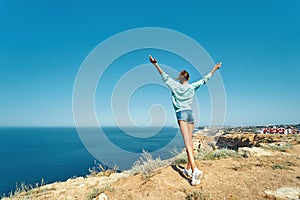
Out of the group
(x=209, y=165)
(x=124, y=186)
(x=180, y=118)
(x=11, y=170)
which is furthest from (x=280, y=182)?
(x=11, y=170)

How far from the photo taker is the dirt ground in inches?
123

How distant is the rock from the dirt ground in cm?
8

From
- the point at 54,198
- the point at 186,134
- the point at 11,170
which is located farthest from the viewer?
the point at 11,170

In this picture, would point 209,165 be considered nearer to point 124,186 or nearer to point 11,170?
point 124,186

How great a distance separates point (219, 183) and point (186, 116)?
1.34 meters

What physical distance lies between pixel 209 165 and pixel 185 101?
6.47ft

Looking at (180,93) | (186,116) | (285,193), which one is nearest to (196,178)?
(186,116)

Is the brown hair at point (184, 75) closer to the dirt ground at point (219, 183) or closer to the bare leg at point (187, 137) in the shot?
the bare leg at point (187, 137)

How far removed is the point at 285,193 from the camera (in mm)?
3018

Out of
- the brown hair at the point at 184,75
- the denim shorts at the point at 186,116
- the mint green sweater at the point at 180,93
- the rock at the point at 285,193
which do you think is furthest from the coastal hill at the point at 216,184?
the brown hair at the point at 184,75

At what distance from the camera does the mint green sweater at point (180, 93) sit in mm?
3615

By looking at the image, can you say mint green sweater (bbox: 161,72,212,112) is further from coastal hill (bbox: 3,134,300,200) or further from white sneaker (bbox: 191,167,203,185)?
coastal hill (bbox: 3,134,300,200)

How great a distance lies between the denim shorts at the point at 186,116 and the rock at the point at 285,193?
1653 millimetres

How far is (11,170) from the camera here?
119 ft
